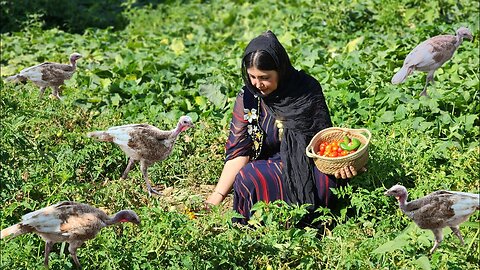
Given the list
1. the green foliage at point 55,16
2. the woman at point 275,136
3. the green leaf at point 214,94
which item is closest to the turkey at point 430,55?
the woman at point 275,136

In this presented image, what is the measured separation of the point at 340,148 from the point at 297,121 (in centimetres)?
31

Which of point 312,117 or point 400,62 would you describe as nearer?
point 312,117

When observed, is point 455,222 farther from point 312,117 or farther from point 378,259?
point 312,117

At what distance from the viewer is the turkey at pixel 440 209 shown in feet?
11.5

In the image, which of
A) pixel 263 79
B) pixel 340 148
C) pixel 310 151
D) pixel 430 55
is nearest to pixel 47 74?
pixel 263 79

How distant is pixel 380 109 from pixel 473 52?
56.1 inches

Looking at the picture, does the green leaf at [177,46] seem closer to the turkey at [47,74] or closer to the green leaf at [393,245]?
the turkey at [47,74]

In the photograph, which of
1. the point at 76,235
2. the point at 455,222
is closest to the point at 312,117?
the point at 455,222

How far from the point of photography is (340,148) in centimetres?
452

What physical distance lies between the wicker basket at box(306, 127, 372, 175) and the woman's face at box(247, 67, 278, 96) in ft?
1.26

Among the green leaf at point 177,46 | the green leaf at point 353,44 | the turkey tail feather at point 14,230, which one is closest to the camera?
the turkey tail feather at point 14,230

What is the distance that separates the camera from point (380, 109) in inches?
237

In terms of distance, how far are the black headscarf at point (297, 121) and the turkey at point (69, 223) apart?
122 cm

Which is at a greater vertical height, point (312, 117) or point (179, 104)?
A: point (312, 117)
